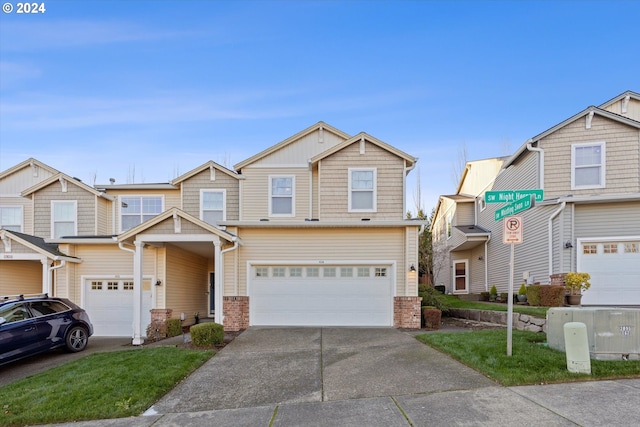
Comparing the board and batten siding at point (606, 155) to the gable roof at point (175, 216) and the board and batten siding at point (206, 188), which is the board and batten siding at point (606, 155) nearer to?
the gable roof at point (175, 216)

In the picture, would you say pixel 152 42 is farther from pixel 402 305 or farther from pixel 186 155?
Result: pixel 186 155

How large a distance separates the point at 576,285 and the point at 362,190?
7.20 meters

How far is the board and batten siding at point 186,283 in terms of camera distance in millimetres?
12594

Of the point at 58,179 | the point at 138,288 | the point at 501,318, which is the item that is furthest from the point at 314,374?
the point at 58,179

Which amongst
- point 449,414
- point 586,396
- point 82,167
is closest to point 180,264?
point 449,414

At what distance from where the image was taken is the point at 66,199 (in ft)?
49.4

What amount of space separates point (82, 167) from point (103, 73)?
79.9 feet

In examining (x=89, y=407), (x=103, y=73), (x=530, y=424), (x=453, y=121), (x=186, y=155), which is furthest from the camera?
(x=186, y=155)

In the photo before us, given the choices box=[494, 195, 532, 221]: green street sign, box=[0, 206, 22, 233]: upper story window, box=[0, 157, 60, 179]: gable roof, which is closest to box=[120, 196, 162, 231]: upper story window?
box=[0, 157, 60, 179]: gable roof

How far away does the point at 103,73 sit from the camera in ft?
40.4

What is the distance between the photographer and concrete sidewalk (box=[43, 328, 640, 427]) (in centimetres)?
441

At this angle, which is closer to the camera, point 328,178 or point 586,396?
point 586,396

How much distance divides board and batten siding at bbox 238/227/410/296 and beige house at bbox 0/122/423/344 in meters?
0.03

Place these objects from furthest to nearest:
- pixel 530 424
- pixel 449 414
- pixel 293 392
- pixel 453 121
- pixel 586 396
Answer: pixel 453 121, pixel 293 392, pixel 586 396, pixel 449 414, pixel 530 424
